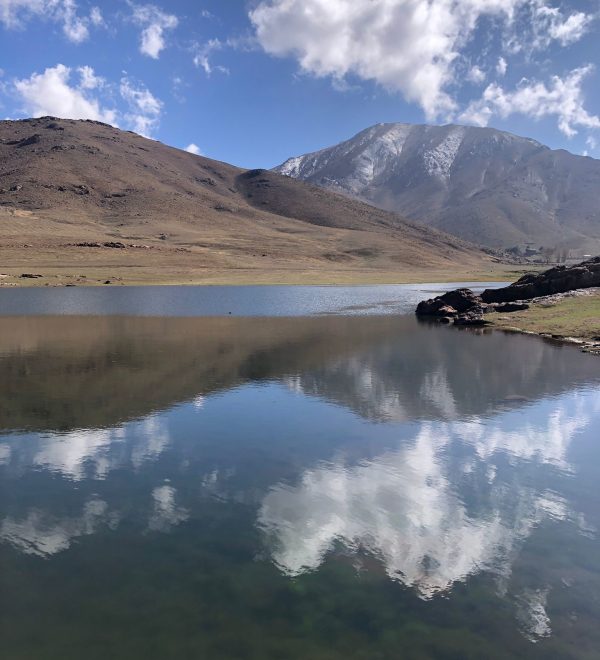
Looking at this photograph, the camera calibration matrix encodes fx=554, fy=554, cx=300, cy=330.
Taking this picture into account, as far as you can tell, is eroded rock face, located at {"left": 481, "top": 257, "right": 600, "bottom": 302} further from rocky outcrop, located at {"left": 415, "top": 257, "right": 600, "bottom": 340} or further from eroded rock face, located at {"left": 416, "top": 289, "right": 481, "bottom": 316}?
eroded rock face, located at {"left": 416, "top": 289, "right": 481, "bottom": 316}

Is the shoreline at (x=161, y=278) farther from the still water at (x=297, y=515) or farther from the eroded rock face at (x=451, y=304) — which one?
the still water at (x=297, y=515)

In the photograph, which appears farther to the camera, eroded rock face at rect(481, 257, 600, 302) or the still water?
eroded rock face at rect(481, 257, 600, 302)

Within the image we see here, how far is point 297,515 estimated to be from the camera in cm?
1590

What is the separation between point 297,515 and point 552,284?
2799 inches

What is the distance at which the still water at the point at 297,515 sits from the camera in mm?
10859

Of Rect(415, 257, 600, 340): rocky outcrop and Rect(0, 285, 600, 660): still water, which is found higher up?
Rect(415, 257, 600, 340): rocky outcrop

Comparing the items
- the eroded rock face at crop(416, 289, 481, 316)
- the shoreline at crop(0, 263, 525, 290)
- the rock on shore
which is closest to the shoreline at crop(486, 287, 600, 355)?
the rock on shore

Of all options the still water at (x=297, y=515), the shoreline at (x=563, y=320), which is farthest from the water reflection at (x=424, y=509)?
the shoreline at (x=563, y=320)

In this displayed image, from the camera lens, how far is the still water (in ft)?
35.6

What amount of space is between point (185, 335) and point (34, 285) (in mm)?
86250

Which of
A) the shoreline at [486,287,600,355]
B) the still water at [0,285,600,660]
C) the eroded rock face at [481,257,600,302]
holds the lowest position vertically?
the still water at [0,285,600,660]

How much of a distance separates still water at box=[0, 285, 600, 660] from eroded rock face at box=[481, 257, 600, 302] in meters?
43.8

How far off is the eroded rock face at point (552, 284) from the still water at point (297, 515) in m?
43.8

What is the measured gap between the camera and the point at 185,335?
53.7m
